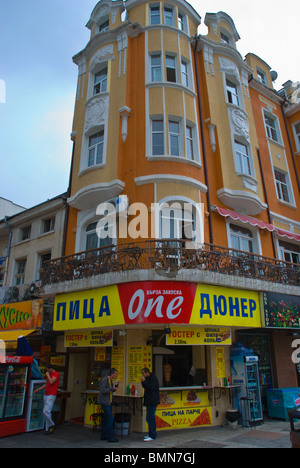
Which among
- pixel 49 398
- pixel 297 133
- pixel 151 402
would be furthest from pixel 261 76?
pixel 49 398

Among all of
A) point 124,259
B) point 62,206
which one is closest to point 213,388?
point 124,259

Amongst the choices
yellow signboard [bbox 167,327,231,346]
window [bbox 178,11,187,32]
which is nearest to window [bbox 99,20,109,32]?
window [bbox 178,11,187,32]

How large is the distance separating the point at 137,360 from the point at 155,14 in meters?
15.9

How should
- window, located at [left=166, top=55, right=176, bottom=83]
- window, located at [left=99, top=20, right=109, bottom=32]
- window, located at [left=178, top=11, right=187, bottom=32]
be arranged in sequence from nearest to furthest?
1. window, located at [left=166, top=55, right=176, bottom=83]
2. window, located at [left=178, top=11, right=187, bottom=32]
3. window, located at [left=99, top=20, right=109, bottom=32]

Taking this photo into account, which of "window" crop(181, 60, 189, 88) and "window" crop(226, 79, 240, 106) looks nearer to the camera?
"window" crop(181, 60, 189, 88)

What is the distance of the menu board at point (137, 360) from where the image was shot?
11.2m

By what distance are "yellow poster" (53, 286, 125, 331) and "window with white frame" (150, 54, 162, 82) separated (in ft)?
Answer: 32.1

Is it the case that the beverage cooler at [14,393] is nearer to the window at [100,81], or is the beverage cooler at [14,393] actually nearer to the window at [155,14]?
the window at [100,81]

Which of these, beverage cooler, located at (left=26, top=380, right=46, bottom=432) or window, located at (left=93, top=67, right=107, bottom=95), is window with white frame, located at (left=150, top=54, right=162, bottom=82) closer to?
window, located at (left=93, top=67, right=107, bottom=95)

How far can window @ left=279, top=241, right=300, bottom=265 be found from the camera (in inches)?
680

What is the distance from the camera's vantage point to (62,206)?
16219mm

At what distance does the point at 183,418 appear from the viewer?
37.2 ft

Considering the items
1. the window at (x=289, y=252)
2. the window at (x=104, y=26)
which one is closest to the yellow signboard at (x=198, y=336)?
the window at (x=289, y=252)

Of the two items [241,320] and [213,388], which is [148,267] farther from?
[213,388]
